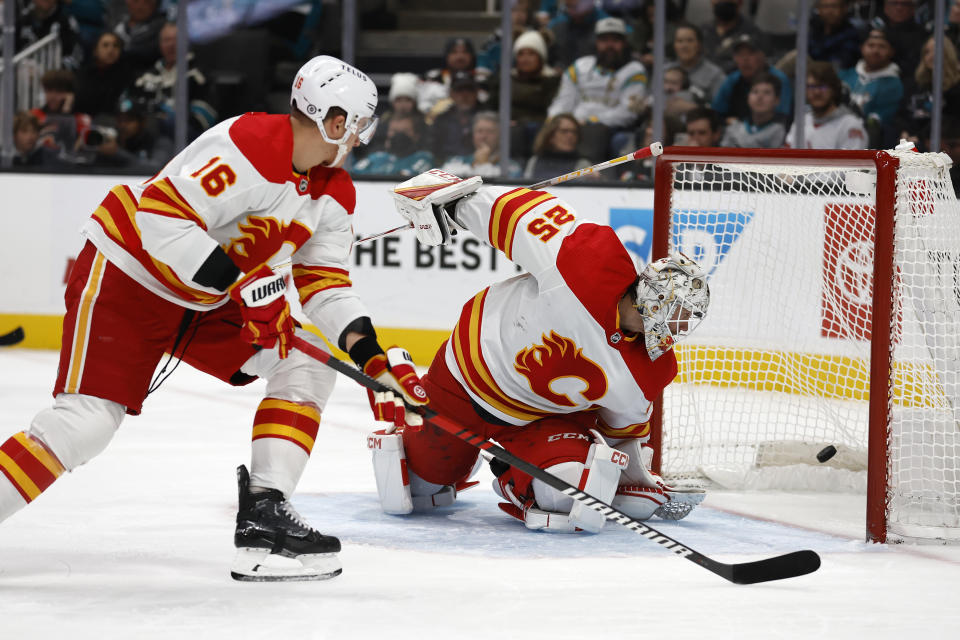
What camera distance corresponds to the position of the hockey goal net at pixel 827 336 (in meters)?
2.82

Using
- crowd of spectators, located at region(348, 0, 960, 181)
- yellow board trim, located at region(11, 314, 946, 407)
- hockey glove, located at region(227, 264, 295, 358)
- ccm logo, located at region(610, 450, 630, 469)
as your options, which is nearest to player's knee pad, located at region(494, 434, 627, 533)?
ccm logo, located at region(610, 450, 630, 469)

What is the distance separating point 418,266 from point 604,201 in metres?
0.89

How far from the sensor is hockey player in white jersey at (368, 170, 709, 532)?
2.68m

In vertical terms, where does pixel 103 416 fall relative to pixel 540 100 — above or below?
below

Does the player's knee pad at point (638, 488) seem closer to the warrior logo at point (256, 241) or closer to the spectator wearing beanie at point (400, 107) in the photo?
the warrior logo at point (256, 241)

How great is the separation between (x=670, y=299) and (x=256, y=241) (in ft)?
2.72

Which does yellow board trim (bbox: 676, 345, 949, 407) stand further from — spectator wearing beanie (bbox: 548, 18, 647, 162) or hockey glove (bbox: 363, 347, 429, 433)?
spectator wearing beanie (bbox: 548, 18, 647, 162)

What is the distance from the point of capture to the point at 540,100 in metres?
5.97

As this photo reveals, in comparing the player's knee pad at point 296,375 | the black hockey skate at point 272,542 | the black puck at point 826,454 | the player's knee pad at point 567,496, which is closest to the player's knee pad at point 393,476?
the player's knee pad at point 567,496

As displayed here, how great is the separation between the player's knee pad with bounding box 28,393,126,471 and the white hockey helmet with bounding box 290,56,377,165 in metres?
0.64

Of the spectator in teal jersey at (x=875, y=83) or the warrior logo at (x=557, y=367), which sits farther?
the spectator in teal jersey at (x=875, y=83)

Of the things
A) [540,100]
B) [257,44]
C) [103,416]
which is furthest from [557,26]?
[103,416]

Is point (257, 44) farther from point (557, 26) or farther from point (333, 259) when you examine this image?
point (333, 259)

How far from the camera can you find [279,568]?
7.87ft
